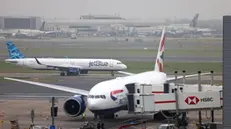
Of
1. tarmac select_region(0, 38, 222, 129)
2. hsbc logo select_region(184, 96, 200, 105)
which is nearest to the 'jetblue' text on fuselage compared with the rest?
tarmac select_region(0, 38, 222, 129)

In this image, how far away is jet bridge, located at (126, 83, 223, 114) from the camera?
3862 centimetres

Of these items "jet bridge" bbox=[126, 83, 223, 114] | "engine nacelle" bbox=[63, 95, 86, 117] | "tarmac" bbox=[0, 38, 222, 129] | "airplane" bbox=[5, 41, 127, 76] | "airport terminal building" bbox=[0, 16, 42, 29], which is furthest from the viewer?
"airport terminal building" bbox=[0, 16, 42, 29]

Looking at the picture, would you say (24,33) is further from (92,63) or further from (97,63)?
(97,63)

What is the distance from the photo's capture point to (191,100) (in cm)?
3897

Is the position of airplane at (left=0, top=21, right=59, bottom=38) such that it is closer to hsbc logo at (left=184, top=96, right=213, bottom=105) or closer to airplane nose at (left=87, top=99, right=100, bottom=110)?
airplane nose at (left=87, top=99, right=100, bottom=110)

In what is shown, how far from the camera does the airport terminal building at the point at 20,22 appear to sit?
590 feet

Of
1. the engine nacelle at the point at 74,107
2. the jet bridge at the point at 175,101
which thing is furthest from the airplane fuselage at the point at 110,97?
the jet bridge at the point at 175,101

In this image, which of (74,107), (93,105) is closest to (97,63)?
(74,107)

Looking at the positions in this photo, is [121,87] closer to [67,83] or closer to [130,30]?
[67,83]

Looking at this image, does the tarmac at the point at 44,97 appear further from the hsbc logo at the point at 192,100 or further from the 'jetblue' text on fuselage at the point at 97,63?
the hsbc logo at the point at 192,100

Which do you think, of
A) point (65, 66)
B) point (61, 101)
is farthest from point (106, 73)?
point (61, 101)

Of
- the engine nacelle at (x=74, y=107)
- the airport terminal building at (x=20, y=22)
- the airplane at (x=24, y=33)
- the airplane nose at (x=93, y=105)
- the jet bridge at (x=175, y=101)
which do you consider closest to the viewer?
the jet bridge at (x=175, y=101)

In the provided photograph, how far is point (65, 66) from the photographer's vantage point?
88375mm

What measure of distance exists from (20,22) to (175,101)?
151 meters
